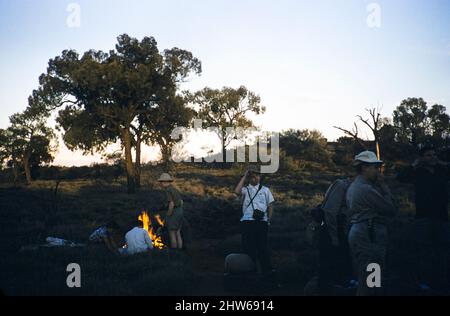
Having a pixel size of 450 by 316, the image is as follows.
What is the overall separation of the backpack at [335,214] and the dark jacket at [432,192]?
1.44 metres

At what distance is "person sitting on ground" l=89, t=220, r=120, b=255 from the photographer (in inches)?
404

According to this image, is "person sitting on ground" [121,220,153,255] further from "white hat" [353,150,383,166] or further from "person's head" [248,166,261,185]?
"white hat" [353,150,383,166]

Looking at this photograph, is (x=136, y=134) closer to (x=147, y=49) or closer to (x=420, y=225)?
(x=147, y=49)

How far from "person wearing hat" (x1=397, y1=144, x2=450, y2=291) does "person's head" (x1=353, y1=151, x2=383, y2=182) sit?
1.83 meters

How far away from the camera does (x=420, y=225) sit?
7172mm

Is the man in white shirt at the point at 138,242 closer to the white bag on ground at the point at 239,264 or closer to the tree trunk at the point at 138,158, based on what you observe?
the white bag on ground at the point at 239,264

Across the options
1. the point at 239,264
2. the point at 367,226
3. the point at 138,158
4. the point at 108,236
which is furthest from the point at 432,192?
the point at 138,158

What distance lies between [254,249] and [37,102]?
895 inches

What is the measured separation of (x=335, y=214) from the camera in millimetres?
6531

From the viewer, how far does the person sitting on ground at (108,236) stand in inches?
404

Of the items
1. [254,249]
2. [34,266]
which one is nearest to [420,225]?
[254,249]

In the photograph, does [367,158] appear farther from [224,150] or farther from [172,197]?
[224,150]

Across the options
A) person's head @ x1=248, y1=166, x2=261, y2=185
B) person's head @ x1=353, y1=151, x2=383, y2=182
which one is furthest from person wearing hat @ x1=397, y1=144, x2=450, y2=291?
person's head @ x1=248, y1=166, x2=261, y2=185
